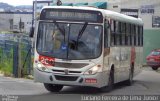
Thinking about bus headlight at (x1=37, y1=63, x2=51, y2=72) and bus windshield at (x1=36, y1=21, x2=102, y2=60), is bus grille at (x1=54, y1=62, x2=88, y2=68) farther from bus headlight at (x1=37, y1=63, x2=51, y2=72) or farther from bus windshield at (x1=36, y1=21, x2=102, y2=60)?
bus headlight at (x1=37, y1=63, x2=51, y2=72)

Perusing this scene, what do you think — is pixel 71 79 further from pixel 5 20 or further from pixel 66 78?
pixel 5 20

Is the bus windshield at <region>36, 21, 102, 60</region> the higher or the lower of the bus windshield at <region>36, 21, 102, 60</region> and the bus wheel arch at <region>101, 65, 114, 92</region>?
the higher

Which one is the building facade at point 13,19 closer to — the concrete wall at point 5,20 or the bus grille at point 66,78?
the concrete wall at point 5,20

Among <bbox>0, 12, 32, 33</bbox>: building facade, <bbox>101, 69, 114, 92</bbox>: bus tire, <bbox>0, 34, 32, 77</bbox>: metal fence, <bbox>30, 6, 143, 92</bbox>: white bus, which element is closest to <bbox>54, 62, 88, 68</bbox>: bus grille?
<bbox>30, 6, 143, 92</bbox>: white bus

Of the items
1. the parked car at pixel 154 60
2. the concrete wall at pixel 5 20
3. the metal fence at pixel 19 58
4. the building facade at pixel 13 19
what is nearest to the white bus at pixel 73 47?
the metal fence at pixel 19 58

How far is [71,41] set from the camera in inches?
698

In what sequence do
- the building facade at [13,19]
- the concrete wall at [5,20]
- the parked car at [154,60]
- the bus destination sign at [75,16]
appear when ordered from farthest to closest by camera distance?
1. the concrete wall at [5,20]
2. the building facade at [13,19]
3. the parked car at [154,60]
4. the bus destination sign at [75,16]

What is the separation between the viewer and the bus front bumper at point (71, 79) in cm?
1734

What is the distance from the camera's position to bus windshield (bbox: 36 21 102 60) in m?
17.6

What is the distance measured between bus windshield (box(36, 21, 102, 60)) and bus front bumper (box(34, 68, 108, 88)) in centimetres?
62

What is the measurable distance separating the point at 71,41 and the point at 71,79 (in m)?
1.26

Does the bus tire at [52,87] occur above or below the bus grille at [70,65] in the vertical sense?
below

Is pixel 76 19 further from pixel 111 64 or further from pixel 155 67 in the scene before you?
pixel 155 67

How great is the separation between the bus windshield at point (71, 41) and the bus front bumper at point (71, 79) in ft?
2.02
